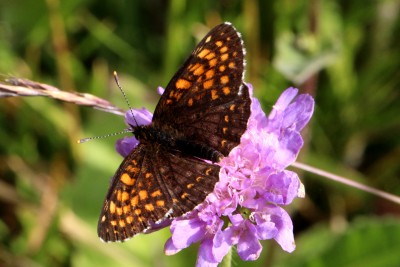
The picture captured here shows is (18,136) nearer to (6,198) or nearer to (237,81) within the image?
(6,198)

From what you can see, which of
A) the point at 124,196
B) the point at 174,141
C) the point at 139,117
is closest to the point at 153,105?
the point at 139,117

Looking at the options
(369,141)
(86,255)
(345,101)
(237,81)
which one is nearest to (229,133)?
(237,81)

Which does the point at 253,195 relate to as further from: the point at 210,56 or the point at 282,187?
the point at 210,56

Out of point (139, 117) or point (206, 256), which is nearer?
point (206, 256)

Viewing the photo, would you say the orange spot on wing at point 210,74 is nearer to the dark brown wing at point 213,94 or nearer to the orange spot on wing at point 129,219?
the dark brown wing at point 213,94

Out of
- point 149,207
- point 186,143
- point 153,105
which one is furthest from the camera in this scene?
point 153,105

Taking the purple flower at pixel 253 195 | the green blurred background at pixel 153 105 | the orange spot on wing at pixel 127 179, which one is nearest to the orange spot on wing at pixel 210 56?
the purple flower at pixel 253 195

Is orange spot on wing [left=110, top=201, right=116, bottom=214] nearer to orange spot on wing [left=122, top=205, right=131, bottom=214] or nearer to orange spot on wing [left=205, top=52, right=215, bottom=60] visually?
orange spot on wing [left=122, top=205, right=131, bottom=214]
